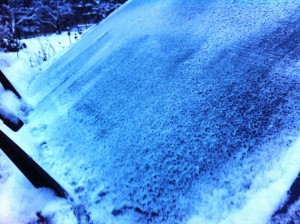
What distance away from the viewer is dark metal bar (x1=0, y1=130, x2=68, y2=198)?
3.11 ft

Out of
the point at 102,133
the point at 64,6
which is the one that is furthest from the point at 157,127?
the point at 64,6

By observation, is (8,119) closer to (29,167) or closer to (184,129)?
(29,167)

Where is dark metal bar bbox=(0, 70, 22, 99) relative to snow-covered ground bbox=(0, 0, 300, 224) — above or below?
below

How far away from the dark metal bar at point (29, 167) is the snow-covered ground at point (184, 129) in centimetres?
4

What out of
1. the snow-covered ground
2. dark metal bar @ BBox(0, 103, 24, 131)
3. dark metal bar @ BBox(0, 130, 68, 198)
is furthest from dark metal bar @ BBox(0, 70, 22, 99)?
dark metal bar @ BBox(0, 103, 24, 131)

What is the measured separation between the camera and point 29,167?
1.03 meters

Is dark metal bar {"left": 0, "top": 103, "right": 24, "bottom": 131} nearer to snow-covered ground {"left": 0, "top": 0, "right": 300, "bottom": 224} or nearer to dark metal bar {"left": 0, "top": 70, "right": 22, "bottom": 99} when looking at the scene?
snow-covered ground {"left": 0, "top": 0, "right": 300, "bottom": 224}

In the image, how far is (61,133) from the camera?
134 centimetres

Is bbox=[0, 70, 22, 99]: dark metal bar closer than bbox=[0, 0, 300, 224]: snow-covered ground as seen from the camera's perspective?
No

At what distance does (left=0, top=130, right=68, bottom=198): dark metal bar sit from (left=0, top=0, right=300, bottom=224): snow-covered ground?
4cm

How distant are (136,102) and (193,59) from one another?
403mm

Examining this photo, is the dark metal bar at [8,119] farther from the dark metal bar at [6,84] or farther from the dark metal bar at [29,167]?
the dark metal bar at [6,84]

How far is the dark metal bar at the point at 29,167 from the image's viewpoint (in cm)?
95

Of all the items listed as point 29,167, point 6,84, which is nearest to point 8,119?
point 29,167
